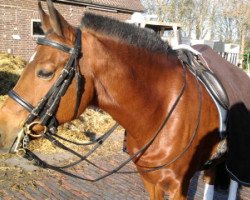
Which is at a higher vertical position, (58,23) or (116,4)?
(116,4)

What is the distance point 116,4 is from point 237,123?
52.4 ft

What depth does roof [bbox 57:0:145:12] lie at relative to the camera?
643 inches

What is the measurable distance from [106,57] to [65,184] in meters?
3.18

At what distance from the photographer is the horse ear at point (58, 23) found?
2.00m

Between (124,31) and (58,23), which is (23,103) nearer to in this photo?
(58,23)

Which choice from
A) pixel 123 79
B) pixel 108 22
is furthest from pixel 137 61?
pixel 108 22

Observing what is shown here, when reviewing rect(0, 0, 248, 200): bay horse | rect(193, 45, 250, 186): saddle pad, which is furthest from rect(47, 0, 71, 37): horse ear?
rect(193, 45, 250, 186): saddle pad

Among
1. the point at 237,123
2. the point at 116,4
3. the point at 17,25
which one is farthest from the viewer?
the point at 116,4

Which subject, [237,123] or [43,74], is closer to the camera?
[43,74]

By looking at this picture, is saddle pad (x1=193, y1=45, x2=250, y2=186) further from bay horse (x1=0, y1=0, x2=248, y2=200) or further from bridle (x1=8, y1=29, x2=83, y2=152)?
bridle (x1=8, y1=29, x2=83, y2=152)

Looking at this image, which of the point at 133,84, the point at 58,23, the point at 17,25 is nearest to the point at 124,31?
the point at 133,84

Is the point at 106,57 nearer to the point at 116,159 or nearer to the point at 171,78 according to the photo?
the point at 171,78

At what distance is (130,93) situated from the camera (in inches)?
94.4

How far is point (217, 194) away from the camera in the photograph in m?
4.92
